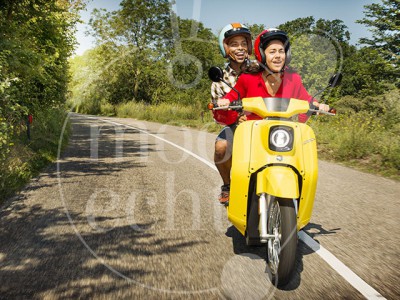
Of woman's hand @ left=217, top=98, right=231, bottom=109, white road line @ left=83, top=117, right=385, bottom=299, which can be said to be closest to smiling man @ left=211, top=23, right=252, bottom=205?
woman's hand @ left=217, top=98, right=231, bottom=109

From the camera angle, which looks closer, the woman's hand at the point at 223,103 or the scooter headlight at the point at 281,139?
the scooter headlight at the point at 281,139

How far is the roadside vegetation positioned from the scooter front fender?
8.24ft

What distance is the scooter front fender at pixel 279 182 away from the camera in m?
2.76

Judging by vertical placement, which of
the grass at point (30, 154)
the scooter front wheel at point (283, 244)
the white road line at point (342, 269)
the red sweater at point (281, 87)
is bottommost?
the grass at point (30, 154)

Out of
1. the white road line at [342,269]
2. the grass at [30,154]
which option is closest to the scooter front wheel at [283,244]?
the white road line at [342,269]

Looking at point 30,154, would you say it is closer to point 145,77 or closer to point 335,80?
point 335,80

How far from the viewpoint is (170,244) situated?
12.1 feet

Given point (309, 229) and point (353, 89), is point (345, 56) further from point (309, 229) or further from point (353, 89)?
point (309, 229)

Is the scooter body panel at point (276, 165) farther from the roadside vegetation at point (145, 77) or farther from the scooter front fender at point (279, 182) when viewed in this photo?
the roadside vegetation at point (145, 77)

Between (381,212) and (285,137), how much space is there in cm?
274

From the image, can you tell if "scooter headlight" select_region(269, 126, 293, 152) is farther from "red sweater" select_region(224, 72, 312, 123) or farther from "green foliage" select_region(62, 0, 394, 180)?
"green foliage" select_region(62, 0, 394, 180)

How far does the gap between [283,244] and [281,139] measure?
81 cm

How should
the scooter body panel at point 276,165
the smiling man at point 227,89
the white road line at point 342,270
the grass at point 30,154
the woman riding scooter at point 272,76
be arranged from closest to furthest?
1. the white road line at point 342,270
2. the scooter body panel at point 276,165
3. the woman riding scooter at point 272,76
4. the smiling man at point 227,89
5. the grass at point 30,154

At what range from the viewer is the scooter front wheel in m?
2.74
